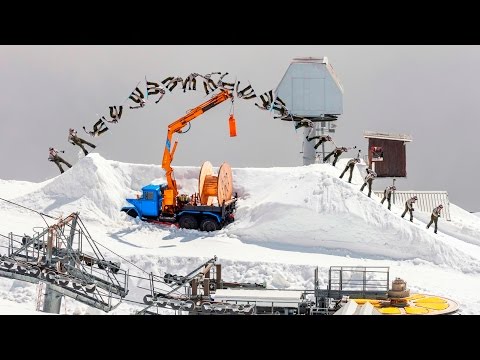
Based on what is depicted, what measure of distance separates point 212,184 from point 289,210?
3.43 m

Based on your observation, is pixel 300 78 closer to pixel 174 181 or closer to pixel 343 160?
pixel 343 160

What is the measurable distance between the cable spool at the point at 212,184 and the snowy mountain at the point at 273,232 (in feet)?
3.46

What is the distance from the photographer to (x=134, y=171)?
3734cm

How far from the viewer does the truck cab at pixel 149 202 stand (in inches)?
1323

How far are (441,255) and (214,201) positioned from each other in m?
9.21

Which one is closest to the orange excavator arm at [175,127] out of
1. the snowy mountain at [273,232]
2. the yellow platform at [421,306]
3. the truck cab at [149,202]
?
the truck cab at [149,202]

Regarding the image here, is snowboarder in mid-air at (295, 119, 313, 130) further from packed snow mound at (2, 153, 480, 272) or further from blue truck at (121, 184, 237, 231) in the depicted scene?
blue truck at (121, 184, 237, 231)

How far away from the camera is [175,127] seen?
33125 millimetres

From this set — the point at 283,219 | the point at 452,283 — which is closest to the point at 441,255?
the point at 452,283

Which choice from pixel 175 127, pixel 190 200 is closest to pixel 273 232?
pixel 190 200

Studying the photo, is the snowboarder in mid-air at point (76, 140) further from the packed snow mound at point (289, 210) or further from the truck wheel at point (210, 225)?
the truck wheel at point (210, 225)

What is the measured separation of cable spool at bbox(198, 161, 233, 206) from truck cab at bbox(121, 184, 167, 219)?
1.68 m

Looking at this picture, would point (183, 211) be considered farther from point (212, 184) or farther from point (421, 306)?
point (421, 306)

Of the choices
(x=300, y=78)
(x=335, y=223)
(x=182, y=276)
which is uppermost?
(x=300, y=78)
